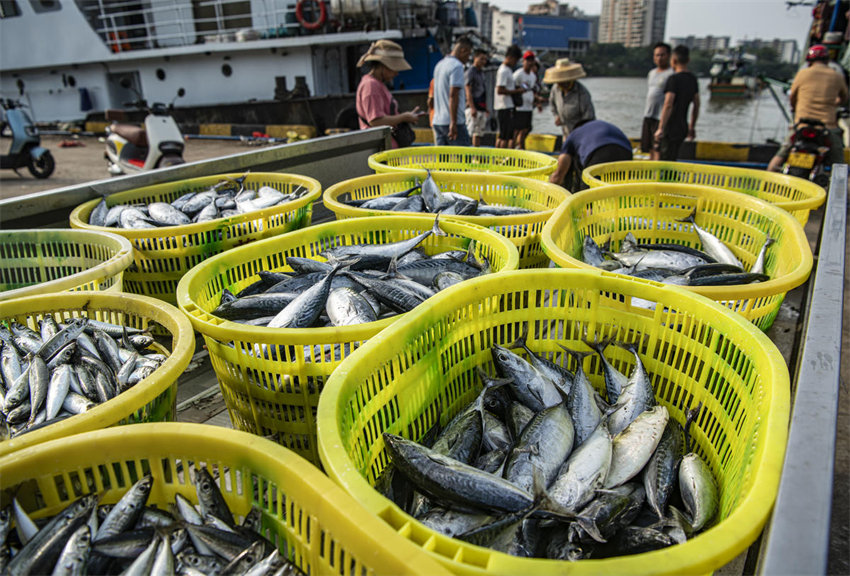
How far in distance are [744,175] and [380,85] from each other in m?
3.61

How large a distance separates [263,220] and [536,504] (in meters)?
2.44

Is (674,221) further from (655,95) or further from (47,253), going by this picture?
(655,95)

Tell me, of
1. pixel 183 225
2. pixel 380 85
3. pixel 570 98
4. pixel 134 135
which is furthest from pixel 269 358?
pixel 134 135

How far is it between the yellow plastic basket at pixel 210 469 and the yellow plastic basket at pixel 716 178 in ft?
10.2

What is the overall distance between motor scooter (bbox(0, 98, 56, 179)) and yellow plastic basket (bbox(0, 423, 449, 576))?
1093cm

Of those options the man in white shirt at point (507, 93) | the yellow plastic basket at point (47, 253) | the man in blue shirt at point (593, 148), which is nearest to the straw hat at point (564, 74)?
the man in blue shirt at point (593, 148)

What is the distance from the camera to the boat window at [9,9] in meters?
15.4

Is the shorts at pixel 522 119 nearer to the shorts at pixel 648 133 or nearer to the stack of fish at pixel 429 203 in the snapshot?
the shorts at pixel 648 133

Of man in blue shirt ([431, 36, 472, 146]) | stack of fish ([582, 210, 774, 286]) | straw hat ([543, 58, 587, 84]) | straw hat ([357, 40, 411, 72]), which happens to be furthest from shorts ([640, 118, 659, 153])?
stack of fish ([582, 210, 774, 286])

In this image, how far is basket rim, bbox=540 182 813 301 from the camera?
2.01 metres

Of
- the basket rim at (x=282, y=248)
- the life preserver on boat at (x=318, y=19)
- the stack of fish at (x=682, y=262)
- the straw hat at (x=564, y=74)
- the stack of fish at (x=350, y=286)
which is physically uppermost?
the life preserver on boat at (x=318, y=19)

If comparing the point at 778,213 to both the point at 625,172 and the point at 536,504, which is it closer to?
the point at 625,172

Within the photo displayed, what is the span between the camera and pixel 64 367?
6.17ft

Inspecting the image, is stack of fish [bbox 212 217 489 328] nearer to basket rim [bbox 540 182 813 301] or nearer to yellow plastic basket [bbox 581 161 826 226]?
basket rim [bbox 540 182 813 301]
